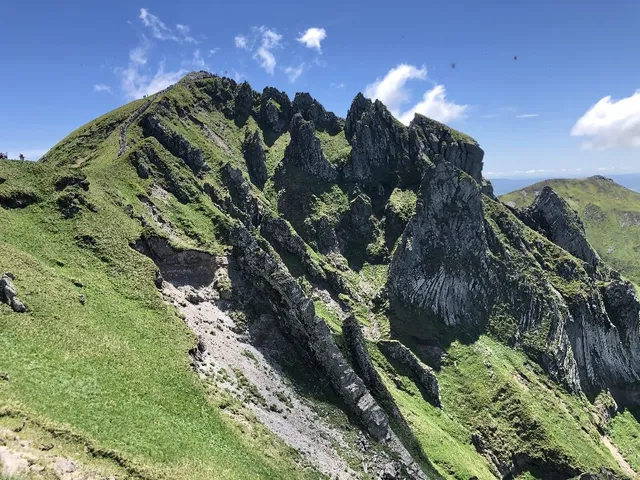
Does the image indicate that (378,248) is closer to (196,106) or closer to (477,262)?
(477,262)

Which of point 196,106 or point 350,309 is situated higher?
point 196,106

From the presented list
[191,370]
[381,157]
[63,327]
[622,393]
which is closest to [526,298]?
[622,393]

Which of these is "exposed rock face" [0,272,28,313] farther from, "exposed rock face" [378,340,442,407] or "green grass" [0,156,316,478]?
"exposed rock face" [378,340,442,407]

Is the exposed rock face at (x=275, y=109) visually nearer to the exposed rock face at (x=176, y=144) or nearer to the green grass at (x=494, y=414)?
the exposed rock face at (x=176, y=144)

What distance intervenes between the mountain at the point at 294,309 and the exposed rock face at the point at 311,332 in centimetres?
29

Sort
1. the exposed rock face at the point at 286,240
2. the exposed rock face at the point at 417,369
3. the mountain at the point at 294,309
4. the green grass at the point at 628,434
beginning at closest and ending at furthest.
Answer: the mountain at the point at 294,309
the exposed rock face at the point at 417,369
the green grass at the point at 628,434
the exposed rock face at the point at 286,240

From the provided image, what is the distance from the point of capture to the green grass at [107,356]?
1262 inches

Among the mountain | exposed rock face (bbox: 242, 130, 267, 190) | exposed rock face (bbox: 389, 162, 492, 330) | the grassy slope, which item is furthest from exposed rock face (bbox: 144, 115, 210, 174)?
exposed rock face (bbox: 389, 162, 492, 330)

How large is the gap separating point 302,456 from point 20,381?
26.1 m

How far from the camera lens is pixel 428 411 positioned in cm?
8538

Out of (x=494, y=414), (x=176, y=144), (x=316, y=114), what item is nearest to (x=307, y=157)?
(x=316, y=114)

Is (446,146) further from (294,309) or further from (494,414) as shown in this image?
(294,309)

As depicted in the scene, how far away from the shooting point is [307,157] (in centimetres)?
14238

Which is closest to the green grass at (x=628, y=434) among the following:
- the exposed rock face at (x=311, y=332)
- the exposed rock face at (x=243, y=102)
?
the exposed rock face at (x=311, y=332)
